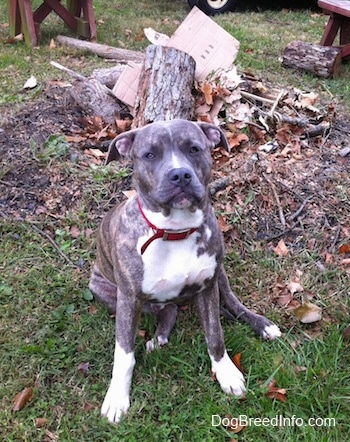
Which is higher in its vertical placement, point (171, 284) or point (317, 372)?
point (171, 284)

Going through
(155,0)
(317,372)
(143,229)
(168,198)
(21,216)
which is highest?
(168,198)

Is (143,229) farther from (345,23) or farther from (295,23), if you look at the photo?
(295,23)

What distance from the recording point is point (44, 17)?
772 cm

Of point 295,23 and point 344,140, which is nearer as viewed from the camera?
point 344,140

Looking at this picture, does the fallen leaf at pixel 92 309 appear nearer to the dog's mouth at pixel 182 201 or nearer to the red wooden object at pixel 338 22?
the dog's mouth at pixel 182 201

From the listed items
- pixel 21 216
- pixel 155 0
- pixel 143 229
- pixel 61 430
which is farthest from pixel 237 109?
pixel 155 0

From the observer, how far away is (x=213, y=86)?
4.77 m

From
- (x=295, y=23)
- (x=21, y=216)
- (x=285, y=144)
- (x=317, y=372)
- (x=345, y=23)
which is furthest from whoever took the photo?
(x=295, y=23)

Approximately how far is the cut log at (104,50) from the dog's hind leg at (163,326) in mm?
4075

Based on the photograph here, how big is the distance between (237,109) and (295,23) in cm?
540

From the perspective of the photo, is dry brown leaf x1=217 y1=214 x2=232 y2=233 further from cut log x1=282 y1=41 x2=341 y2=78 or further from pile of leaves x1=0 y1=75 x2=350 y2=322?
cut log x1=282 y1=41 x2=341 y2=78

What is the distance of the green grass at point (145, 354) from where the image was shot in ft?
8.76

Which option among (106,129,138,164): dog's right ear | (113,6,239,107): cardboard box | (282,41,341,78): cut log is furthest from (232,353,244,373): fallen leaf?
(282,41,341,78): cut log

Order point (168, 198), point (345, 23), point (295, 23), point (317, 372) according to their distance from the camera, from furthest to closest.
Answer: point (295, 23) < point (345, 23) < point (317, 372) < point (168, 198)
